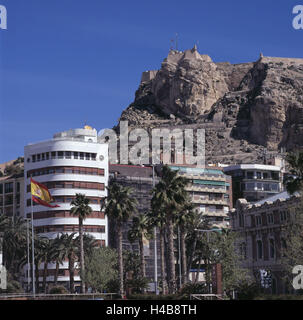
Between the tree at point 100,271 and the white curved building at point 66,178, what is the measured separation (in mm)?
25512

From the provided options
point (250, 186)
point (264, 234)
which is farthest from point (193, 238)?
A: point (250, 186)

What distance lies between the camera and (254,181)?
17788 centimetres

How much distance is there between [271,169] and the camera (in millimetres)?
183125

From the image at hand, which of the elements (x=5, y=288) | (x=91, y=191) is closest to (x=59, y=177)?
(x=91, y=191)

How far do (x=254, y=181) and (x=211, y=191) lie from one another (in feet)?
56.9

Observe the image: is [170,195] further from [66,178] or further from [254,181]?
[254,181]

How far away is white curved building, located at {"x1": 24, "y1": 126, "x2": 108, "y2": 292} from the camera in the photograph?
14050cm

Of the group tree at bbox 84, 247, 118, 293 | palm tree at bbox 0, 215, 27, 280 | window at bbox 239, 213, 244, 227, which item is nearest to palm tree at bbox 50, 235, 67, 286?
tree at bbox 84, 247, 118, 293

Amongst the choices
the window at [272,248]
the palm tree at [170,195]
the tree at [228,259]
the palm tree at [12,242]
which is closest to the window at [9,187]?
the palm tree at [12,242]

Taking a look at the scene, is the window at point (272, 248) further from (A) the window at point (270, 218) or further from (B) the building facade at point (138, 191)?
(B) the building facade at point (138, 191)

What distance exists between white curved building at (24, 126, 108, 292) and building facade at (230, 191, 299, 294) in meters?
42.7

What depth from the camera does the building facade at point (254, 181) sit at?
17638 cm

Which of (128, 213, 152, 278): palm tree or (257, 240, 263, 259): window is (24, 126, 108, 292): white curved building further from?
(257, 240, 263, 259): window
